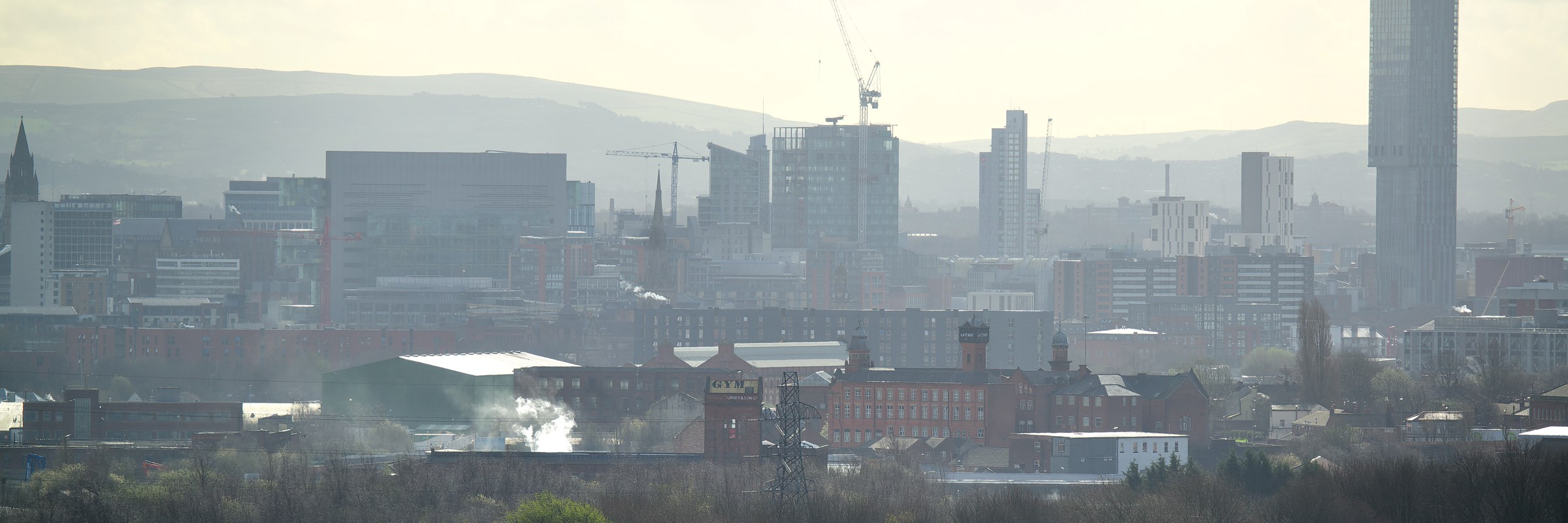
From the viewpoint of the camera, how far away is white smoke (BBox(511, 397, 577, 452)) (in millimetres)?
123812

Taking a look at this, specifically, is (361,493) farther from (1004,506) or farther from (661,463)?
(1004,506)

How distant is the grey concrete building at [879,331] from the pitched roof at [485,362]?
2157cm

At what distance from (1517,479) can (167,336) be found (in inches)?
4718

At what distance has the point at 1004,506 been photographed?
3615 inches

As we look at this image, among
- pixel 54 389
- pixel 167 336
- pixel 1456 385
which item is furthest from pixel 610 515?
pixel 167 336

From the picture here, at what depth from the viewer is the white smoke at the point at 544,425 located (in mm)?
123812

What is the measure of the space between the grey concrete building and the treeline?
236ft

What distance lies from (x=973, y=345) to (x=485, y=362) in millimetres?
32584

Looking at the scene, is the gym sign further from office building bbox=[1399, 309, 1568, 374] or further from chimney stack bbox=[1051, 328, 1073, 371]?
office building bbox=[1399, 309, 1568, 374]

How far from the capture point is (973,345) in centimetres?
13050

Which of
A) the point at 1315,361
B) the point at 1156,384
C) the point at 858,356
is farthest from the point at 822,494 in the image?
the point at 1315,361

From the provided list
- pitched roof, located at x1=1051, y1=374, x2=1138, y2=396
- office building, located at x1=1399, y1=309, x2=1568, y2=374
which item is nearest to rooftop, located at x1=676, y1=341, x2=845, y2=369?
pitched roof, located at x1=1051, y1=374, x2=1138, y2=396

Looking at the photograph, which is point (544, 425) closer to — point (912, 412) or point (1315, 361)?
point (912, 412)

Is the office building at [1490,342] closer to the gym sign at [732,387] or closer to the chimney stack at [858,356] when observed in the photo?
the chimney stack at [858,356]
